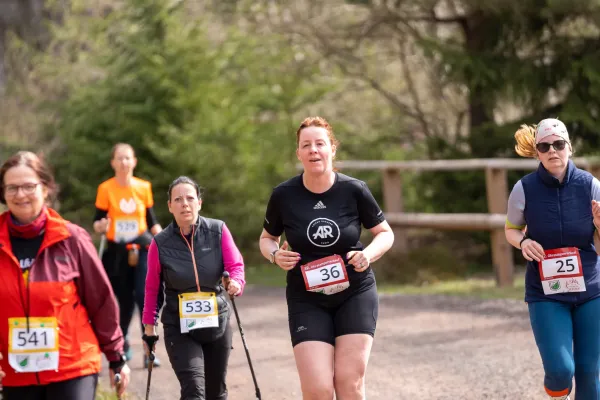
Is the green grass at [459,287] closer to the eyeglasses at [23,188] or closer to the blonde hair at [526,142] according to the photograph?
the blonde hair at [526,142]

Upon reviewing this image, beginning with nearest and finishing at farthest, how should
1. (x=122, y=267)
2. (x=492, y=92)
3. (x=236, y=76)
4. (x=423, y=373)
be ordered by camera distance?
(x=423, y=373)
(x=122, y=267)
(x=492, y=92)
(x=236, y=76)

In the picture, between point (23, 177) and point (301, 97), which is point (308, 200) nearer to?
point (23, 177)

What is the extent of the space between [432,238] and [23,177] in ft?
48.7

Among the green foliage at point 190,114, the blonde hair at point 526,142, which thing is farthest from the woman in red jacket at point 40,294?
the green foliage at point 190,114

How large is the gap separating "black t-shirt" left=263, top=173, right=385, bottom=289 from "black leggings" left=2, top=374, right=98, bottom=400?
5.20 feet

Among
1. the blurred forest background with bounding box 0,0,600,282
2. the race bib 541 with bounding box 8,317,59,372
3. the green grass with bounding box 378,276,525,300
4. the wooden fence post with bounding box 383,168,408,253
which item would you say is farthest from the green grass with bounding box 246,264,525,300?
the race bib 541 with bounding box 8,317,59,372

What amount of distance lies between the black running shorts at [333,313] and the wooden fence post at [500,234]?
8250mm

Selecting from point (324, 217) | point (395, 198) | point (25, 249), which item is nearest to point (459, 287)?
point (395, 198)

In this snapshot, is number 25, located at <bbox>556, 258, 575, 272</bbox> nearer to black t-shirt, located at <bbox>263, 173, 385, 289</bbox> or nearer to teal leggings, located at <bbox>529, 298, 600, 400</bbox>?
teal leggings, located at <bbox>529, 298, 600, 400</bbox>

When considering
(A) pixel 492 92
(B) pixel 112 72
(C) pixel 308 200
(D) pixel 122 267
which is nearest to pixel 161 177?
(B) pixel 112 72

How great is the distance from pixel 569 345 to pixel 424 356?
3752 millimetres

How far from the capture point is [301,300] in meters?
5.85

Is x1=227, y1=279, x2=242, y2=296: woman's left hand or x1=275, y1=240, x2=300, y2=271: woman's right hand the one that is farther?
x1=227, y1=279, x2=242, y2=296: woman's left hand

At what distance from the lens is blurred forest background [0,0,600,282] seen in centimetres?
1638
